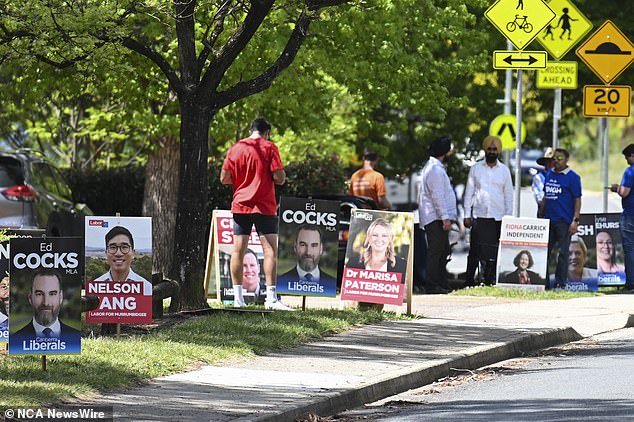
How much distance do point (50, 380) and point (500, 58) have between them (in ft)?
32.5

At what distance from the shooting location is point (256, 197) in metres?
14.7

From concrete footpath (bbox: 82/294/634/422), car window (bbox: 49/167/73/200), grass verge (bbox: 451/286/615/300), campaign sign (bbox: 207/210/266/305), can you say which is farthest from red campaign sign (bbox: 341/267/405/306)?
car window (bbox: 49/167/73/200)

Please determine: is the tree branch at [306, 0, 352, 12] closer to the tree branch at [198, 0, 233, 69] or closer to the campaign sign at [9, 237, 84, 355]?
the tree branch at [198, 0, 233, 69]

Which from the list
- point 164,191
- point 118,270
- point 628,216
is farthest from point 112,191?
point 118,270

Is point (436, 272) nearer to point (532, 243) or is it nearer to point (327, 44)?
point (532, 243)

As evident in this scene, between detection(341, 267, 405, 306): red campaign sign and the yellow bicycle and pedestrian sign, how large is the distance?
468 centimetres

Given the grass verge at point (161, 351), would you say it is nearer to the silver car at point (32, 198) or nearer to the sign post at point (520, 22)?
the sign post at point (520, 22)

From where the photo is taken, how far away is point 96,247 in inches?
492

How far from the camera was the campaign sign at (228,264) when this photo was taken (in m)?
15.8

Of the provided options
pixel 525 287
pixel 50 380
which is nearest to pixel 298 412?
pixel 50 380

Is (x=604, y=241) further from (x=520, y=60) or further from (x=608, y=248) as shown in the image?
(x=520, y=60)

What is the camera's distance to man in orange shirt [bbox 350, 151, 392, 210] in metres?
20.0
